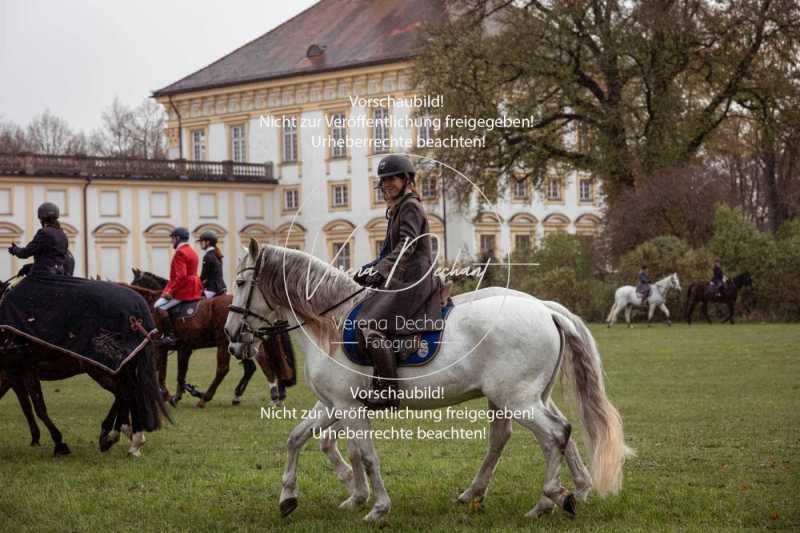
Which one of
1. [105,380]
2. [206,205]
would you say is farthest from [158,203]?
[105,380]

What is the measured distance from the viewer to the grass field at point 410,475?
9.22 metres

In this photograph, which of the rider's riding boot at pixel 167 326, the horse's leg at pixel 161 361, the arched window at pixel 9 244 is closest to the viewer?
the horse's leg at pixel 161 361

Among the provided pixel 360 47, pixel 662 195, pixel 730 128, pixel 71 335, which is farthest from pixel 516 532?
pixel 360 47

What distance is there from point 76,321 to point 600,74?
33.5m

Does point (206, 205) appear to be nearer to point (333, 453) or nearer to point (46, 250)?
point (46, 250)

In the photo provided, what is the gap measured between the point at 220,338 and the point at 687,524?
33.8 feet

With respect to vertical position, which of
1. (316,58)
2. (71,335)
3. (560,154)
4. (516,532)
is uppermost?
(316,58)

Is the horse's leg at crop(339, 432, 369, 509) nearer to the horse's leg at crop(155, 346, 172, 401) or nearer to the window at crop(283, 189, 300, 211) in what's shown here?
the horse's leg at crop(155, 346, 172, 401)

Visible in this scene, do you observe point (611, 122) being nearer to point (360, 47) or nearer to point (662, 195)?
point (662, 195)

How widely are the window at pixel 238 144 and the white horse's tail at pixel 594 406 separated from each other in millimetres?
59034

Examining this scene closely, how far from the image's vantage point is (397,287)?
31.0ft

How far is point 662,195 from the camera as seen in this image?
139ft

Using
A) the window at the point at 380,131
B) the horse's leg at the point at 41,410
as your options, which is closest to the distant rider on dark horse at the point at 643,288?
the window at the point at 380,131

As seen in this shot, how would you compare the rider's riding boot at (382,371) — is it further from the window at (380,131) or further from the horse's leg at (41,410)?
the window at (380,131)
